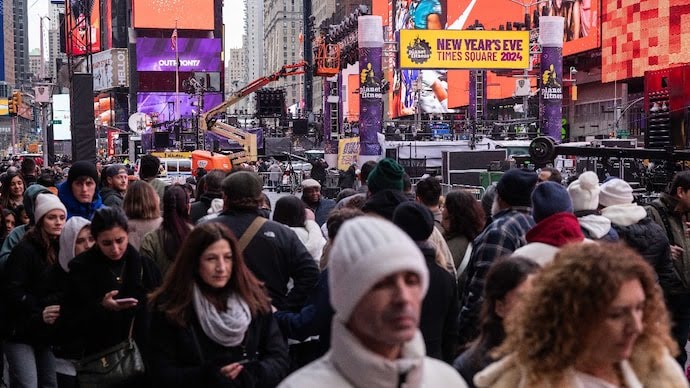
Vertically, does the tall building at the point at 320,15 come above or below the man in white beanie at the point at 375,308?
above

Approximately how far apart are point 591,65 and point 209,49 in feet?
163

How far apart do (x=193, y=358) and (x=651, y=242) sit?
4048mm

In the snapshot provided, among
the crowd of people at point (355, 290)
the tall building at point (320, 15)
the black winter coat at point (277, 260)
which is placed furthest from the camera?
the tall building at point (320, 15)

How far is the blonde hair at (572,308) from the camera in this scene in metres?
2.90

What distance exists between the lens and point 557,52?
1555 inches

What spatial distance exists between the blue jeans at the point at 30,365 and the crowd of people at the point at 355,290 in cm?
1

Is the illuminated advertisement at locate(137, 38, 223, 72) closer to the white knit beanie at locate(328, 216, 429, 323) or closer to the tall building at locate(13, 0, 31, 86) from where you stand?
the tall building at locate(13, 0, 31, 86)

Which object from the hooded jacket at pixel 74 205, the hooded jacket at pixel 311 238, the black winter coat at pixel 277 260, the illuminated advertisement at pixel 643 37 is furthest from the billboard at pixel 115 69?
the black winter coat at pixel 277 260

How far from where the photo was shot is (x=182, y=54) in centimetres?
9675

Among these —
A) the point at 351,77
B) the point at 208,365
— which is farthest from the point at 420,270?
the point at 351,77

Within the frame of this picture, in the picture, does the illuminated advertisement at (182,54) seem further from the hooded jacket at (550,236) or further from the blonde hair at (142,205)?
the hooded jacket at (550,236)

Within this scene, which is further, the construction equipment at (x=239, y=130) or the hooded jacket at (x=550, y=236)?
the construction equipment at (x=239, y=130)

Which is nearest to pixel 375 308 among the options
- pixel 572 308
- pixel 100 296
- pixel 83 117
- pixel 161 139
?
pixel 572 308

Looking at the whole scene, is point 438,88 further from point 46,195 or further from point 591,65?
point 46,195
